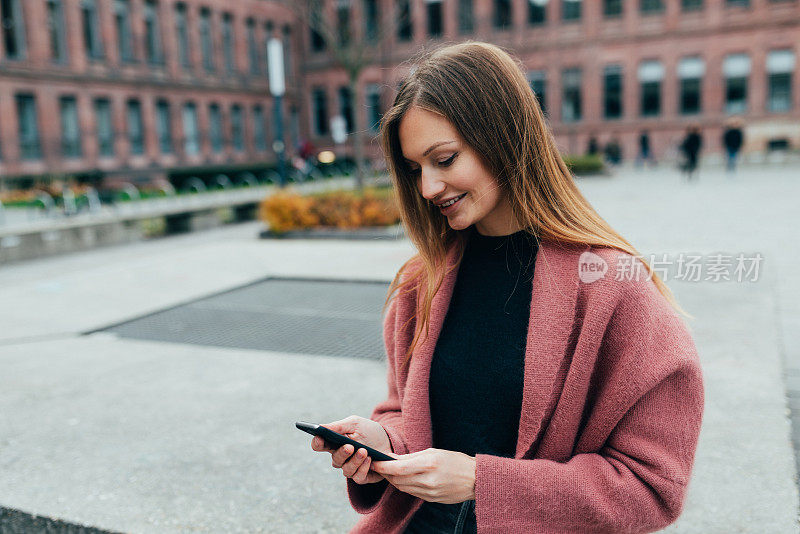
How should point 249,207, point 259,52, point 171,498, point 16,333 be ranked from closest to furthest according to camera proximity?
point 171,498 → point 16,333 → point 249,207 → point 259,52

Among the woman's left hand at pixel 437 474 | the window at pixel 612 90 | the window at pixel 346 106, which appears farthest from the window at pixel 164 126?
the woman's left hand at pixel 437 474

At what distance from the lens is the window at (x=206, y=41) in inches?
1500

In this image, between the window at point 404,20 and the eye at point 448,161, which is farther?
the window at point 404,20

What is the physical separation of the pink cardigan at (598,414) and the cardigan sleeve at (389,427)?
381 millimetres

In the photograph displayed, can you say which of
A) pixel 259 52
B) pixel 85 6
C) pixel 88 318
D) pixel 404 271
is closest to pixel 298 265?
pixel 88 318

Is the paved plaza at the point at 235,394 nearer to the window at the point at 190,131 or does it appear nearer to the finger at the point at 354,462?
the finger at the point at 354,462

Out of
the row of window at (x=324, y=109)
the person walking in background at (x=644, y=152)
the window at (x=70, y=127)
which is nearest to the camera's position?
the window at (x=70, y=127)

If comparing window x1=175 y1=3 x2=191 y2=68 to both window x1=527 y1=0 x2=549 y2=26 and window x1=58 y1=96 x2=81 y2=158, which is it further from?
window x1=527 y1=0 x2=549 y2=26

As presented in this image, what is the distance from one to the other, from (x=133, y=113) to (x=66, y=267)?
25.6 metres

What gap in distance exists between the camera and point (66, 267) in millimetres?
11180

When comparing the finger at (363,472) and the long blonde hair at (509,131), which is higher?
the long blonde hair at (509,131)

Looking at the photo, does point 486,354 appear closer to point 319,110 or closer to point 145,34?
point 145,34

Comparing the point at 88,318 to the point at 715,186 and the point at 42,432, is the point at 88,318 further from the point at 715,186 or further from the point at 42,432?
the point at 715,186

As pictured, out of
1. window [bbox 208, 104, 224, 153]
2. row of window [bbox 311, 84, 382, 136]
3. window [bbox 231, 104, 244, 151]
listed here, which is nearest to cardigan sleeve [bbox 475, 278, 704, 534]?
window [bbox 208, 104, 224, 153]
